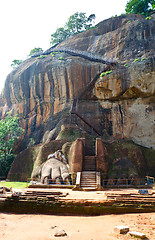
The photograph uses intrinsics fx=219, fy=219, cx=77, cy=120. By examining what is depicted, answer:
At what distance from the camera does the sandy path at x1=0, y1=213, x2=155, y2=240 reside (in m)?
6.36

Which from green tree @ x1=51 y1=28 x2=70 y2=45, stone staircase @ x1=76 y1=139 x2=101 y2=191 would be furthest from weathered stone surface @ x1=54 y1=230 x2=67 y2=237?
green tree @ x1=51 y1=28 x2=70 y2=45

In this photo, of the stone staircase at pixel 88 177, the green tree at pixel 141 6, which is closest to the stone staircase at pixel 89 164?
the stone staircase at pixel 88 177

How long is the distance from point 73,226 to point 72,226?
3cm

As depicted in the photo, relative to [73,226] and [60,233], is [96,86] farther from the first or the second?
[60,233]

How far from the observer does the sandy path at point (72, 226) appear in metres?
6.36

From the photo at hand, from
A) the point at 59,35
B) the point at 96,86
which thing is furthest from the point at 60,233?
the point at 59,35

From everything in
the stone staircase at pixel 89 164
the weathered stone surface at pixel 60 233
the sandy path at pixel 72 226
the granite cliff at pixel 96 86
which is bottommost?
the sandy path at pixel 72 226

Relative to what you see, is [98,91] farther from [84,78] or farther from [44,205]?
[44,205]

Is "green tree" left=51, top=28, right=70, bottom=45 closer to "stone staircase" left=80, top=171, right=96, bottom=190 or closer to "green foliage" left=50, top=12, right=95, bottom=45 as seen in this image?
"green foliage" left=50, top=12, right=95, bottom=45

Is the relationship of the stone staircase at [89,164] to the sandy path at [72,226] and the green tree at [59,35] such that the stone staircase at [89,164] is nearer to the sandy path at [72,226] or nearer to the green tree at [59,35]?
the sandy path at [72,226]

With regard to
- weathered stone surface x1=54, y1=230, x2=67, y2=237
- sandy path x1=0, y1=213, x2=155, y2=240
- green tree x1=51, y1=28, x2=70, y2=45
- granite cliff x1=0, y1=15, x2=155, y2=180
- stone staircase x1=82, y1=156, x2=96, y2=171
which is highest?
green tree x1=51, y1=28, x2=70, y2=45

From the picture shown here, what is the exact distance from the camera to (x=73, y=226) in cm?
720

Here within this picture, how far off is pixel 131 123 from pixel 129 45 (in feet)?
36.0

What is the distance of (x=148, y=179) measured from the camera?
50.1 feet
